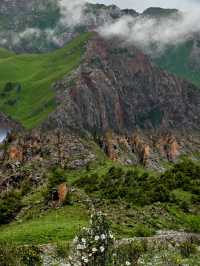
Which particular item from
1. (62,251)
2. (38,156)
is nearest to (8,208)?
(62,251)

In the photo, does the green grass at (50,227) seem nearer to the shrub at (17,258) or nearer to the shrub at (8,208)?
the shrub at (8,208)

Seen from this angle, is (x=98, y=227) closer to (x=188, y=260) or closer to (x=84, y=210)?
(x=188, y=260)

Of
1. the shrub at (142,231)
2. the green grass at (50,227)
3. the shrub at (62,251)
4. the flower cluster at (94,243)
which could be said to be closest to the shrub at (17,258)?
the shrub at (62,251)

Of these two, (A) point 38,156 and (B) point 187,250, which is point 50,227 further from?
(A) point 38,156

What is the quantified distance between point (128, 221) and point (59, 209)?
1010 centimetres

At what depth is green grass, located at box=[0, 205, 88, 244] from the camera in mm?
70438

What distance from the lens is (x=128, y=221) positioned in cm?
8031

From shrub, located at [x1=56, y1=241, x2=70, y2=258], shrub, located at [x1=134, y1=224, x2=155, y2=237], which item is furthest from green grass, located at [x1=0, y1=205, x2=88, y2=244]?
shrub, located at [x1=56, y1=241, x2=70, y2=258]

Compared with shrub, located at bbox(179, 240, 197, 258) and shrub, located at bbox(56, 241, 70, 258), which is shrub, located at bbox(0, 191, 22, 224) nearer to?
shrub, located at bbox(56, 241, 70, 258)

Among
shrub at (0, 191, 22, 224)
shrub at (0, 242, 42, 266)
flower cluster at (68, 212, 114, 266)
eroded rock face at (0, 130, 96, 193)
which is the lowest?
eroded rock face at (0, 130, 96, 193)

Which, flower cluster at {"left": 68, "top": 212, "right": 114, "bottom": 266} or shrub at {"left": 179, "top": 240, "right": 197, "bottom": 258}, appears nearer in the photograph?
flower cluster at {"left": 68, "top": 212, "right": 114, "bottom": 266}

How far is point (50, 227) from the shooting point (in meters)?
73.7

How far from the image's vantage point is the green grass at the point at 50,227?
70.4 metres

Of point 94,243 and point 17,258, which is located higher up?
point 94,243
